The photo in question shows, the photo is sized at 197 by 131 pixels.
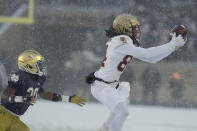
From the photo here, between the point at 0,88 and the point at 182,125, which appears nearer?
the point at 182,125

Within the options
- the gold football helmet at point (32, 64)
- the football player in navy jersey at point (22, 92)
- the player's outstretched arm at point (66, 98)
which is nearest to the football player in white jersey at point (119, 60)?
the player's outstretched arm at point (66, 98)

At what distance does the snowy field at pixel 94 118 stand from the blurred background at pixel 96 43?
0.34 meters

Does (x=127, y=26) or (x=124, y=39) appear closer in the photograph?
(x=124, y=39)

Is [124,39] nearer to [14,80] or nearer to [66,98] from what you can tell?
[66,98]

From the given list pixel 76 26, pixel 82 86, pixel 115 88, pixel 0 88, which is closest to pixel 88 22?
pixel 76 26

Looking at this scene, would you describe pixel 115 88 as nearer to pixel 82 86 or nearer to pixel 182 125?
pixel 182 125

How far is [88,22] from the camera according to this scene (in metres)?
9.04

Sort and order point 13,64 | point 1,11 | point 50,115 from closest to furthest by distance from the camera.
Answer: point 50,115
point 13,64
point 1,11

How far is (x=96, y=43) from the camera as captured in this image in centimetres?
916

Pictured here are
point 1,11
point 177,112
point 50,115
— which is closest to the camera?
point 50,115

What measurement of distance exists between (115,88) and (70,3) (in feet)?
13.9

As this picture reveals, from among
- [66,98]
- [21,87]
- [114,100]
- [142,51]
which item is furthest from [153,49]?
[21,87]

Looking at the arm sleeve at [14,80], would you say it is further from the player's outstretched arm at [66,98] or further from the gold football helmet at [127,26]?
the gold football helmet at [127,26]

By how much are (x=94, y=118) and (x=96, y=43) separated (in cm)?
204
